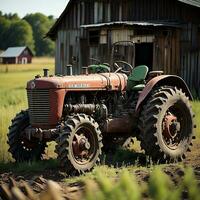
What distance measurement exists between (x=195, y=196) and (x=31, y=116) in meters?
5.37

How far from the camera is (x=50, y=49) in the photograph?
109 m

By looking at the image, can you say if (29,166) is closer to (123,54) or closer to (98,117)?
(98,117)

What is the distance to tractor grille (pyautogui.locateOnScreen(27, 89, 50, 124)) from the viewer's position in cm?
711

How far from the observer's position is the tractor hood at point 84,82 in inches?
278

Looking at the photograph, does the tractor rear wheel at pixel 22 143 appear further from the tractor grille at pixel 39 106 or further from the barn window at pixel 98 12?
the barn window at pixel 98 12

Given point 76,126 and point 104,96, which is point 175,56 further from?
point 76,126

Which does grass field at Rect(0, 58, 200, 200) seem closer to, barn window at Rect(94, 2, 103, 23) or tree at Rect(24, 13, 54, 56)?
barn window at Rect(94, 2, 103, 23)

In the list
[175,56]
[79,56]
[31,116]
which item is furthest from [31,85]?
[79,56]

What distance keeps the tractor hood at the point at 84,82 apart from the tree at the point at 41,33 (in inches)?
3957

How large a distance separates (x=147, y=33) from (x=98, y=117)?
10956mm

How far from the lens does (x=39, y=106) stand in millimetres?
7180

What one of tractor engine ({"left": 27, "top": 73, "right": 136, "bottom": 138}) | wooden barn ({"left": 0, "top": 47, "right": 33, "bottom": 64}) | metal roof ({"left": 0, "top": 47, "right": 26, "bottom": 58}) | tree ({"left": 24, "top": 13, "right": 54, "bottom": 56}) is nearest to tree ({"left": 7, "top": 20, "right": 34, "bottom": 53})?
tree ({"left": 24, "top": 13, "right": 54, "bottom": 56})

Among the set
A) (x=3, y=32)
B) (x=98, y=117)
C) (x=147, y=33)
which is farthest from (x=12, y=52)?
(x=98, y=117)

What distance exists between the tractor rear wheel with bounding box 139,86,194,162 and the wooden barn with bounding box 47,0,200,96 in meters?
7.55
